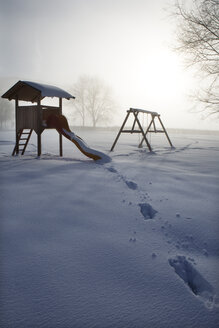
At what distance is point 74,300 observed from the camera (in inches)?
47.8

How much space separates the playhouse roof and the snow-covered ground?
Result: 4128 millimetres

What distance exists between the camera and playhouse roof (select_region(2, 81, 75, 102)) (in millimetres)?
6477

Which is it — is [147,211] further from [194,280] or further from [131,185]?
[194,280]

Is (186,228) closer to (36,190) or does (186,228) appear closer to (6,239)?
(6,239)

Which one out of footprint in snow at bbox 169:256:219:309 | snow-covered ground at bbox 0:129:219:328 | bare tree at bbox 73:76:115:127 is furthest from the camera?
bare tree at bbox 73:76:115:127

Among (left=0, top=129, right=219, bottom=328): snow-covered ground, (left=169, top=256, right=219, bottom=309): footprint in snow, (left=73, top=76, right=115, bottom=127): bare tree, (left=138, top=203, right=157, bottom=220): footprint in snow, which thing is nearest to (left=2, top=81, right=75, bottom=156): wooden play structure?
(left=0, top=129, right=219, bottom=328): snow-covered ground

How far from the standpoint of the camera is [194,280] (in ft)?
Result: 4.84

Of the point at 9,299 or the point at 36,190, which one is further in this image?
the point at 36,190

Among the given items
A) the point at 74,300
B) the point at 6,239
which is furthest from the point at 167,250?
the point at 6,239

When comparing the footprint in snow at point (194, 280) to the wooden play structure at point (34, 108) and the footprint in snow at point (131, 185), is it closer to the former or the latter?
the footprint in snow at point (131, 185)

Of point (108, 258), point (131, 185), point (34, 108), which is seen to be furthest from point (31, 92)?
point (108, 258)

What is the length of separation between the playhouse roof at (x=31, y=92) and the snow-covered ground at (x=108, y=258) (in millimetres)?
4128

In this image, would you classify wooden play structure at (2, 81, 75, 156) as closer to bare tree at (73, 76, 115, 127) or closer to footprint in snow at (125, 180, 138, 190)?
footprint in snow at (125, 180, 138, 190)

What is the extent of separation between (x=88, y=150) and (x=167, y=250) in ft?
16.0
